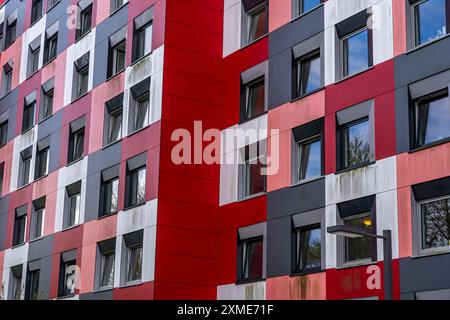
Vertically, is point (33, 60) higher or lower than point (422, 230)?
higher

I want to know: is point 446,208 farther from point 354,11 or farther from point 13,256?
point 13,256

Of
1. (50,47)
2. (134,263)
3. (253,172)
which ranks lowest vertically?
(134,263)

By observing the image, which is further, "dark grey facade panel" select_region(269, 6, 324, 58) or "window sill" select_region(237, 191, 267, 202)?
"window sill" select_region(237, 191, 267, 202)

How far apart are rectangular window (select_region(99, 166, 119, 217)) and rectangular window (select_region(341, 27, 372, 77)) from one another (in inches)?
412

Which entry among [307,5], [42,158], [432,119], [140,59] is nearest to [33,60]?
[42,158]

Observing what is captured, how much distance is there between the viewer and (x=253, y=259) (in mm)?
27000

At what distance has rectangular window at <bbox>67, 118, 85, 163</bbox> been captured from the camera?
113ft

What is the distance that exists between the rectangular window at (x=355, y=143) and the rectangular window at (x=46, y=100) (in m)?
18.3

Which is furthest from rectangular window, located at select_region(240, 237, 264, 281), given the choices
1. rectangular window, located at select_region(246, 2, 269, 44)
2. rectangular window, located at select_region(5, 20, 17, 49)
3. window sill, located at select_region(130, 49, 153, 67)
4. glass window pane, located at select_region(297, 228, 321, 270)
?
rectangular window, located at select_region(5, 20, 17, 49)

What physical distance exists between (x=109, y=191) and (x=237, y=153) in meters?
5.95

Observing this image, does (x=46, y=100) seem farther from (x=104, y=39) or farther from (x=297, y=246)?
(x=297, y=246)

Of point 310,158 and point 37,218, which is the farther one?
point 37,218

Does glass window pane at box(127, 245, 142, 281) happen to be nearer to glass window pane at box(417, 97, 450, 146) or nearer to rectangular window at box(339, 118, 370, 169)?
rectangular window at box(339, 118, 370, 169)
